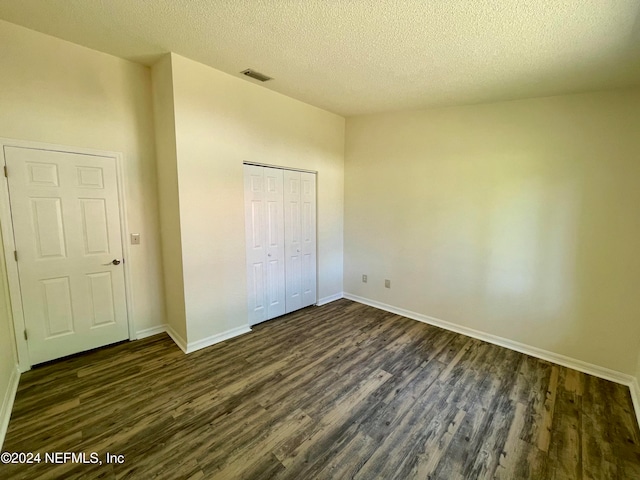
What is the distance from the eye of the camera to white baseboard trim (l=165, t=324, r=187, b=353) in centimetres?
293

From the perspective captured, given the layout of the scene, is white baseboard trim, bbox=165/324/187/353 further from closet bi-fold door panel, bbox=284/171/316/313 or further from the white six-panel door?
closet bi-fold door panel, bbox=284/171/316/313

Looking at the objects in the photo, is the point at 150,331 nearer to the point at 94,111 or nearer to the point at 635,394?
the point at 94,111

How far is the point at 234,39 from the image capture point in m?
2.20

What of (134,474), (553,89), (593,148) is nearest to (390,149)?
(553,89)

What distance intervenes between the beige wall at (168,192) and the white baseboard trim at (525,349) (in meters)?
2.70

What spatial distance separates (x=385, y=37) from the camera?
206cm

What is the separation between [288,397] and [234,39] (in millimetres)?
2850

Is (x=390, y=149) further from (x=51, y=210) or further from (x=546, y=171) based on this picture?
(x=51, y=210)

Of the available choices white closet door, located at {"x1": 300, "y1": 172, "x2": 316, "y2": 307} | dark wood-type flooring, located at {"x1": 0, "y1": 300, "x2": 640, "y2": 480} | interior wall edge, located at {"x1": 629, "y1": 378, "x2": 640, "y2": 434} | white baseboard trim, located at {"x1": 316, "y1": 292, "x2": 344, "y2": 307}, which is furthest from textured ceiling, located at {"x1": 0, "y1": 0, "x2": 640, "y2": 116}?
white baseboard trim, located at {"x1": 316, "y1": 292, "x2": 344, "y2": 307}

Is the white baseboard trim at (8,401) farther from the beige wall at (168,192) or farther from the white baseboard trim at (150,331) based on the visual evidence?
the beige wall at (168,192)

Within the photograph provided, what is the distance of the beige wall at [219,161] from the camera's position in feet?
8.91

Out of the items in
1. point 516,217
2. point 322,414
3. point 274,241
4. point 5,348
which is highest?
point 516,217

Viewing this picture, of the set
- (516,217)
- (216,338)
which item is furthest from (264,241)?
(516,217)

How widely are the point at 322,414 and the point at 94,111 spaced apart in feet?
10.9
